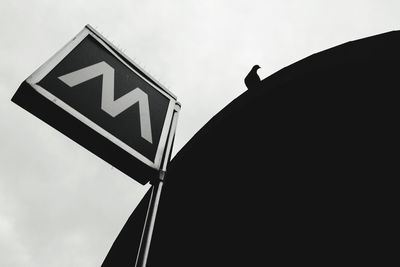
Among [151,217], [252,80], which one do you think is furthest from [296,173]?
[151,217]

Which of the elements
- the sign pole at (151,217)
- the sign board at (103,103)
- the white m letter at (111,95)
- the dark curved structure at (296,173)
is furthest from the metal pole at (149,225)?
the dark curved structure at (296,173)

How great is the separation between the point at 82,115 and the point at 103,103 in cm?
23

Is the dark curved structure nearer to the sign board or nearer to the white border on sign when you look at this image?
the white border on sign

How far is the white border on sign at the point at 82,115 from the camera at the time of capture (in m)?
1.72

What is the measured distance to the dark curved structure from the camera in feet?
13.8

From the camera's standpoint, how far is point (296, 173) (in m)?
4.93

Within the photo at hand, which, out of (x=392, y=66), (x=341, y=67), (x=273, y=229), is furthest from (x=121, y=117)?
(x=273, y=229)

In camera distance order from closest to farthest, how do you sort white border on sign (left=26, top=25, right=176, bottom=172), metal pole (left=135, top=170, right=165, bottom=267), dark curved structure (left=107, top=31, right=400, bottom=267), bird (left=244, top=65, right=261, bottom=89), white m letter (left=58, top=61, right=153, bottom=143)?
1. metal pole (left=135, top=170, right=165, bottom=267)
2. white border on sign (left=26, top=25, right=176, bottom=172)
3. white m letter (left=58, top=61, right=153, bottom=143)
4. dark curved structure (left=107, top=31, right=400, bottom=267)
5. bird (left=244, top=65, right=261, bottom=89)

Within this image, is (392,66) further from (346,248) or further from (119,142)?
(119,142)

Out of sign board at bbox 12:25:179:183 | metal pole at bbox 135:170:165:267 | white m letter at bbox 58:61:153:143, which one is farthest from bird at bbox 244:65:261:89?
metal pole at bbox 135:170:165:267

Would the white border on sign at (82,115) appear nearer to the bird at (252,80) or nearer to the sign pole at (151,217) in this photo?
the sign pole at (151,217)

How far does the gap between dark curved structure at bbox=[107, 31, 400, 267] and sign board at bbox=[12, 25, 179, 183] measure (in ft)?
9.00

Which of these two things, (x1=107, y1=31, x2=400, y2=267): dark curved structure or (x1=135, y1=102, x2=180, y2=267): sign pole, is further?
(x1=107, y1=31, x2=400, y2=267): dark curved structure

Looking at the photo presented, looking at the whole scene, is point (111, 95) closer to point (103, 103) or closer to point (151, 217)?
point (103, 103)
